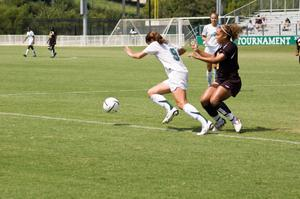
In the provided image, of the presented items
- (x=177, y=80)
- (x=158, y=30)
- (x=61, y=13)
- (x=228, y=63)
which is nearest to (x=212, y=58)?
(x=228, y=63)

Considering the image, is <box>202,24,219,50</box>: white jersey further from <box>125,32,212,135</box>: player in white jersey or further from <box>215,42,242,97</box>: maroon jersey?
<box>215,42,242,97</box>: maroon jersey

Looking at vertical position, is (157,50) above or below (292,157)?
above

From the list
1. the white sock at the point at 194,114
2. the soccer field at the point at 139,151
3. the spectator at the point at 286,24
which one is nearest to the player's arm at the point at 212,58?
the white sock at the point at 194,114

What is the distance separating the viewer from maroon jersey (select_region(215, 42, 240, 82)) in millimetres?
13094

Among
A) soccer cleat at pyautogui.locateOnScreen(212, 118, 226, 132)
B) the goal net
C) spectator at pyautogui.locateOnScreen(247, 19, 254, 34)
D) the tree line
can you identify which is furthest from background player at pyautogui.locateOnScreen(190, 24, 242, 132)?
the tree line

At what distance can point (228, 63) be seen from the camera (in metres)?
13.3

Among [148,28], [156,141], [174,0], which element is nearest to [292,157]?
[156,141]

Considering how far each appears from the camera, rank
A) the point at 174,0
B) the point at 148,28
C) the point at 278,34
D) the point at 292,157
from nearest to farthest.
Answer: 1. the point at 292,157
2. the point at 278,34
3. the point at 148,28
4. the point at 174,0

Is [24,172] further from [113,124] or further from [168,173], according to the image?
[113,124]

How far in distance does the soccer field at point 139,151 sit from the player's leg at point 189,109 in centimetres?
20

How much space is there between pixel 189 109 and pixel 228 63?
Answer: 1040mm

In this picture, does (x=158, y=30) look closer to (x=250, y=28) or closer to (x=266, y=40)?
(x=250, y=28)

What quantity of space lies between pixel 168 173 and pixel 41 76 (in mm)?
20865

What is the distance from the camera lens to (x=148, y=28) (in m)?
76.2
